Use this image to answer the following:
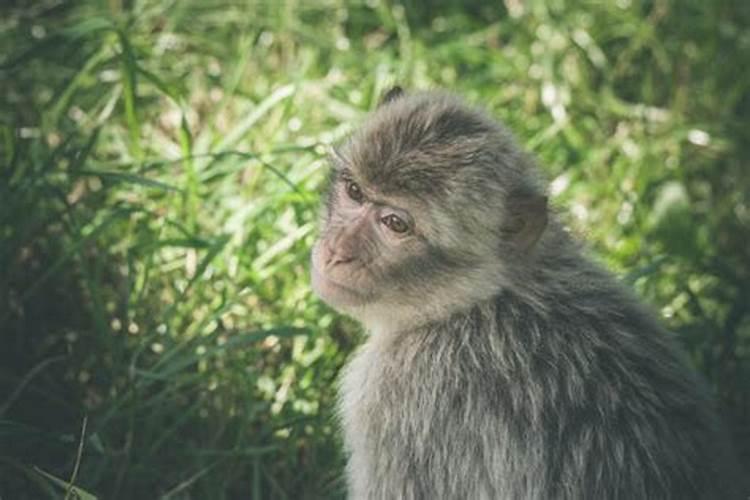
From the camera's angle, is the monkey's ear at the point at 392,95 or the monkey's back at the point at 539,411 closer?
the monkey's back at the point at 539,411

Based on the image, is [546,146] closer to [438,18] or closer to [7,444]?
[438,18]

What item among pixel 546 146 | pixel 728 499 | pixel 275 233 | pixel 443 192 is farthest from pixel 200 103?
pixel 728 499

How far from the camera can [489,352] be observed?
4.40 metres

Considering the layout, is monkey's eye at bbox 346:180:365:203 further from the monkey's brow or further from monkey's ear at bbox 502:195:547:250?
monkey's ear at bbox 502:195:547:250

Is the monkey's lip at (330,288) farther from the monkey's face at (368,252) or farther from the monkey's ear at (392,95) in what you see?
the monkey's ear at (392,95)

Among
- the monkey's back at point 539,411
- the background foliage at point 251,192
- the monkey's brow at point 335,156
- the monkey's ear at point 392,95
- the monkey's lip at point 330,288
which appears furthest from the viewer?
the background foliage at point 251,192

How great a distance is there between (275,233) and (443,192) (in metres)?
1.70

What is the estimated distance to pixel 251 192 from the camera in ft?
20.3

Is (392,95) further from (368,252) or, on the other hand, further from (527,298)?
(527,298)

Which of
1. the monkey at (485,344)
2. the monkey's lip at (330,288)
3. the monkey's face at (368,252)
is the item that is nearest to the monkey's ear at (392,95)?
the monkey at (485,344)

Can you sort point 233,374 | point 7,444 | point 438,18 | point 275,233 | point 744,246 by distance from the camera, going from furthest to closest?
point 438,18 → point 744,246 → point 275,233 → point 233,374 → point 7,444

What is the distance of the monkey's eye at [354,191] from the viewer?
181 inches

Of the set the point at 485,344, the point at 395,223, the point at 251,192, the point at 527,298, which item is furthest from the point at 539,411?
the point at 251,192

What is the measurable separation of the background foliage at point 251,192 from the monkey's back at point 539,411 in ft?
2.55
